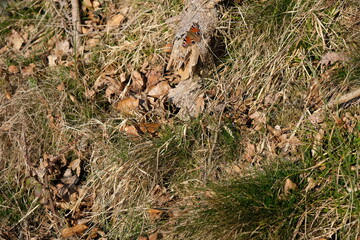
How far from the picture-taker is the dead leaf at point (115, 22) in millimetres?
4551

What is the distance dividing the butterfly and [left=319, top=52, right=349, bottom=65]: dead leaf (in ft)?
2.94

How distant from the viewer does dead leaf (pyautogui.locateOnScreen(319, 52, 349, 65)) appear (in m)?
3.61

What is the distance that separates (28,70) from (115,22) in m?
0.87

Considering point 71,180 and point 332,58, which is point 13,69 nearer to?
point 71,180

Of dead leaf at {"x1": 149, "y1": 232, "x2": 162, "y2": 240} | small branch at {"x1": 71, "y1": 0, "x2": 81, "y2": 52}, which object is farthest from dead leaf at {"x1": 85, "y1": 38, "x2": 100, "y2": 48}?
dead leaf at {"x1": 149, "y1": 232, "x2": 162, "y2": 240}

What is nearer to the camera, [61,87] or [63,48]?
[61,87]

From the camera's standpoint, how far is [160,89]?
4.07 metres

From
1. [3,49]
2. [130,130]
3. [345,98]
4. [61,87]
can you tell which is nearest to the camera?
[345,98]

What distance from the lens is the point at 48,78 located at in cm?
448

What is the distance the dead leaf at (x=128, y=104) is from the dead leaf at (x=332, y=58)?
137 cm

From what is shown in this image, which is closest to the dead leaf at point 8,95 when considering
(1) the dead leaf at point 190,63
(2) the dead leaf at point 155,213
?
(1) the dead leaf at point 190,63

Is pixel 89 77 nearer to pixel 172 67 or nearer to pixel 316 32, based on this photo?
pixel 172 67

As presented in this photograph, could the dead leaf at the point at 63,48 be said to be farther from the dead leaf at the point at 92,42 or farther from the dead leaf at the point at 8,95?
the dead leaf at the point at 8,95

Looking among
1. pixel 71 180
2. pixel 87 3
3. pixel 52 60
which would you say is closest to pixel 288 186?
pixel 71 180
